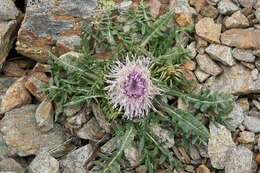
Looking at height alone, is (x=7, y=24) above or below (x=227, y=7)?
below

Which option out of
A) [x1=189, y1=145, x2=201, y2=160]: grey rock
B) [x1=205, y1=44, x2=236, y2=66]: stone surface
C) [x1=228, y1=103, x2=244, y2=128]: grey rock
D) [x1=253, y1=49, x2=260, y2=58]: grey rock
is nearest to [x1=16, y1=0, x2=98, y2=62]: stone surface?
[x1=205, y1=44, x2=236, y2=66]: stone surface

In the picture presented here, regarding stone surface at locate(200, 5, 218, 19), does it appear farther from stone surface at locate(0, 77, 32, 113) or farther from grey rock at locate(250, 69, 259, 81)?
stone surface at locate(0, 77, 32, 113)

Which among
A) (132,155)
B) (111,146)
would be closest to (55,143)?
(111,146)

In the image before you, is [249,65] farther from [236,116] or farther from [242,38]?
[236,116]

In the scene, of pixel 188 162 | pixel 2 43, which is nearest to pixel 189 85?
pixel 188 162

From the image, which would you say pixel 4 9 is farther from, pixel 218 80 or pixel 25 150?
pixel 218 80

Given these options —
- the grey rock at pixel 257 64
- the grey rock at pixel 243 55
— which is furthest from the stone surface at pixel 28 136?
the grey rock at pixel 257 64
